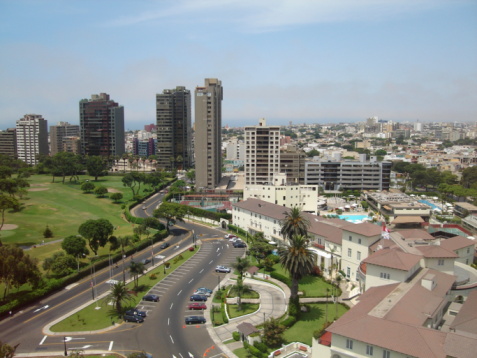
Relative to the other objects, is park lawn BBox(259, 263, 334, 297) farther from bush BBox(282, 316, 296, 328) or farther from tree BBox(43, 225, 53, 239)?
tree BBox(43, 225, 53, 239)

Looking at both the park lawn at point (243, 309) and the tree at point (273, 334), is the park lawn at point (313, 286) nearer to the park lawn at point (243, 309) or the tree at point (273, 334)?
the park lawn at point (243, 309)

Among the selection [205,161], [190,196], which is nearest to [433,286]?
[190,196]

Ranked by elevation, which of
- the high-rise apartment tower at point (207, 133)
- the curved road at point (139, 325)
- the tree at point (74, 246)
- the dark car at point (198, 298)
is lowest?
the curved road at point (139, 325)

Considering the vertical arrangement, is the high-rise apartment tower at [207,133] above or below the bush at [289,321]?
above

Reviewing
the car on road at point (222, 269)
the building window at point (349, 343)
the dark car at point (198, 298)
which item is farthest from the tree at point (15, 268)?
the building window at point (349, 343)

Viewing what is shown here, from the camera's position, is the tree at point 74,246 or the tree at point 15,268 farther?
the tree at point 74,246

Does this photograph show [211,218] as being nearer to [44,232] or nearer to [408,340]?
[44,232]
